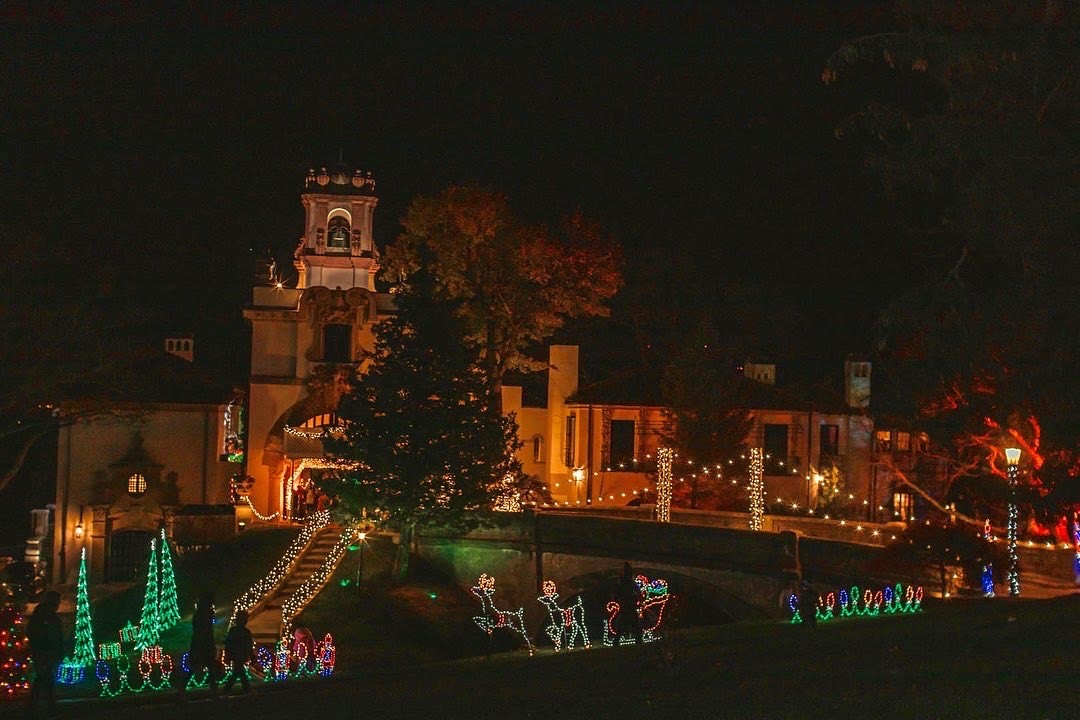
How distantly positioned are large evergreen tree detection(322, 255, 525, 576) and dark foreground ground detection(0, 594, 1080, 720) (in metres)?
17.4

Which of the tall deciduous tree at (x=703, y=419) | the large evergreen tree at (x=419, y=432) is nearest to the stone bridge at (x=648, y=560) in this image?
the large evergreen tree at (x=419, y=432)

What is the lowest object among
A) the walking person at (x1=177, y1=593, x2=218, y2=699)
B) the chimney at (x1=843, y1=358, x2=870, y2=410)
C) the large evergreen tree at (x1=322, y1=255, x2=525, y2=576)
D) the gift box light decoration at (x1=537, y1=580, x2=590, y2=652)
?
the gift box light decoration at (x1=537, y1=580, x2=590, y2=652)

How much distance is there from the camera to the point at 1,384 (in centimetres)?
4181

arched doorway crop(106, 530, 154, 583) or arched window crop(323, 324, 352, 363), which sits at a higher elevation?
arched window crop(323, 324, 352, 363)

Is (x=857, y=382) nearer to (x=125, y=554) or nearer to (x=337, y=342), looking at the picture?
(x=337, y=342)

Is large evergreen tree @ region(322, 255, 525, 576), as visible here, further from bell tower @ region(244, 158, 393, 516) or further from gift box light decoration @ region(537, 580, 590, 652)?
bell tower @ region(244, 158, 393, 516)

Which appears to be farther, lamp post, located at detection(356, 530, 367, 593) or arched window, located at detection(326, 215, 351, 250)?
arched window, located at detection(326, 215, 351, 250)

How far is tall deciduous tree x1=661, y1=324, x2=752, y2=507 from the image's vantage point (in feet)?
175

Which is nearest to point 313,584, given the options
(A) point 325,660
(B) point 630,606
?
(A) point 325,660

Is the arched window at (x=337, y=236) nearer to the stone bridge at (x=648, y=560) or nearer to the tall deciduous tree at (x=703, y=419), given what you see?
the tall deciduous tree at (x=703, y=419)

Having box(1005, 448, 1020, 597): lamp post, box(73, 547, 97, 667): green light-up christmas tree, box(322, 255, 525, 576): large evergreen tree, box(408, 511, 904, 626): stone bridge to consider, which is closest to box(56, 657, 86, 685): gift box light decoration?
box(73, 547, 97, 667): green light-up christmas tree

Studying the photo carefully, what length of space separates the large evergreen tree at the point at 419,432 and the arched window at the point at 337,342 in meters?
10.8

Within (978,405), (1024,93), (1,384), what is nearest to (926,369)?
(1024,93)

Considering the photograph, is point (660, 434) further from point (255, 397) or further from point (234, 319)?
point (234, 319)
